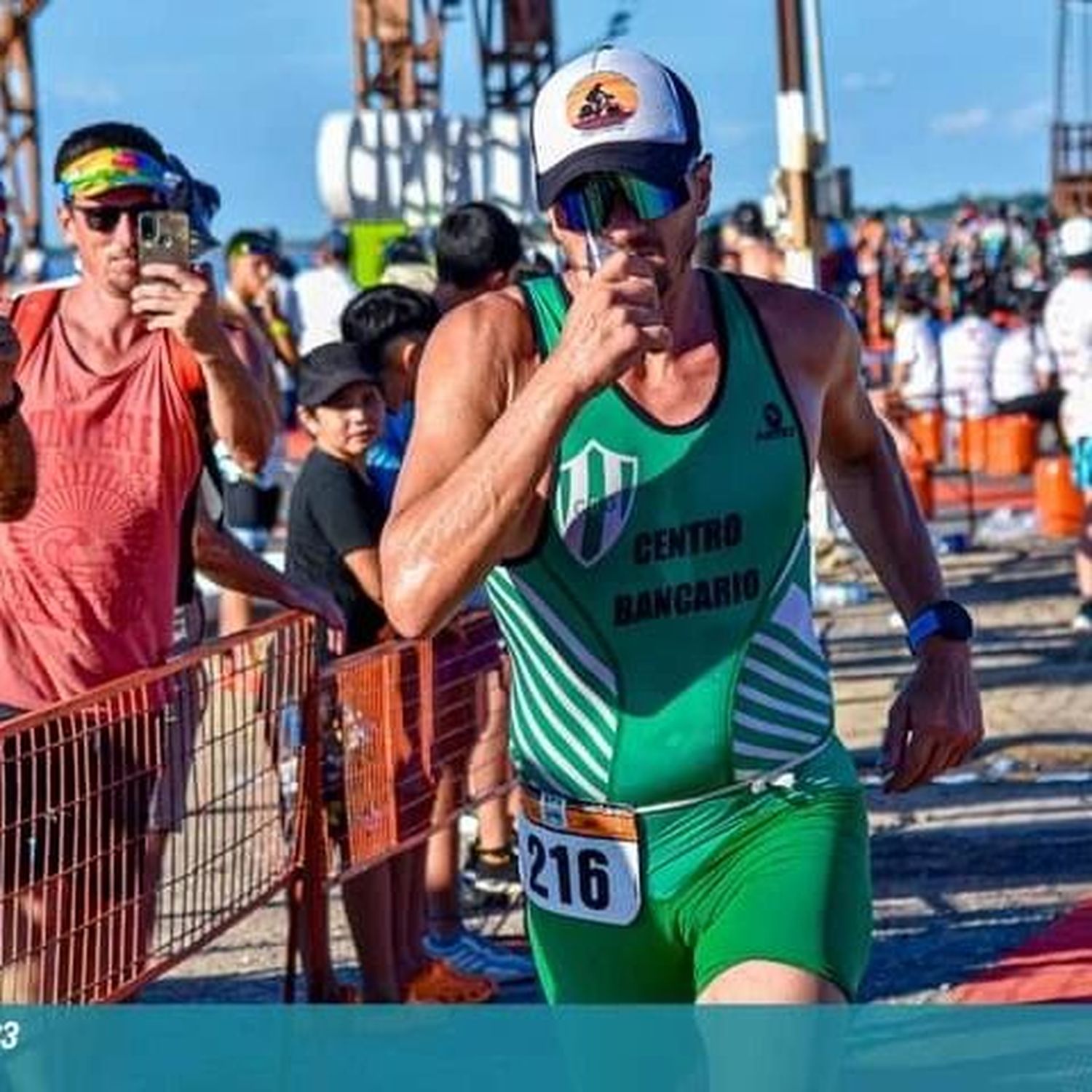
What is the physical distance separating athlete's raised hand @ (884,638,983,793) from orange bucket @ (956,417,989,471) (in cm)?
1697

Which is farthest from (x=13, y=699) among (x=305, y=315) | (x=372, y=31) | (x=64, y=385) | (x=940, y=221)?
(x=940, y=221)

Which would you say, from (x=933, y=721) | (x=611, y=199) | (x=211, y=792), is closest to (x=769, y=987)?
(x=933, y=721)

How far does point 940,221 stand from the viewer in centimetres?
8788

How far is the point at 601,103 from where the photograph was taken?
150 inches

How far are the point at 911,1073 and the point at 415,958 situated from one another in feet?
13.0

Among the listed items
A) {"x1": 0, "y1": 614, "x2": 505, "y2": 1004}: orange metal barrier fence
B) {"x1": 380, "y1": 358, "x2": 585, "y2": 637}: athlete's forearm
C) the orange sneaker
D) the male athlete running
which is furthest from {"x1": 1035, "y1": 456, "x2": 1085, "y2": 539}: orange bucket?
{"x1": 380, "y1": 358, "x2": 585, "y2": 637}: athlete's forearm

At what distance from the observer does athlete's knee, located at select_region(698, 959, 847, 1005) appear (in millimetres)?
3678

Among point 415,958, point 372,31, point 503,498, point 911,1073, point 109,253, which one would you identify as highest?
point 372,31

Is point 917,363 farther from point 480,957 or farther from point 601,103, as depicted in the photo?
point 601,103

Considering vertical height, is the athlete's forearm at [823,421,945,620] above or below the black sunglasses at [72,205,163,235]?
below

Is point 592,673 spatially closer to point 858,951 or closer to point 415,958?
point 858,951

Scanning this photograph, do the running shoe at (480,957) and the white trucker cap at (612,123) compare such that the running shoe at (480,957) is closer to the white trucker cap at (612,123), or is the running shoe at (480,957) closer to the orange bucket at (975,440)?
the white trucker cap at (612,123)

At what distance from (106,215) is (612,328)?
7.03 ft

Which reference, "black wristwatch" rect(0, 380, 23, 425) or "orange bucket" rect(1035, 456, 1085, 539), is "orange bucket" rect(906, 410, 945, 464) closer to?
"orange bucket" rect(1035, 456, 1085, 539)
